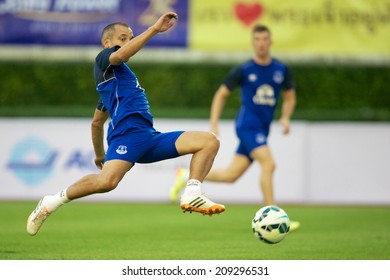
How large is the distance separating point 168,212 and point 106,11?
27.3 feet

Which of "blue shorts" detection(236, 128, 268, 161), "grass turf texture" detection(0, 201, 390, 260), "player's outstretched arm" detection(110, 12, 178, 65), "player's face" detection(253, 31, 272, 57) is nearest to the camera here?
"player's outstretched arm" detection(110, 12, 178, 65)

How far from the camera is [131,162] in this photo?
32.5 feet

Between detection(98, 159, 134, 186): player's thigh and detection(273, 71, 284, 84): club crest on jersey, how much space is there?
182 inches

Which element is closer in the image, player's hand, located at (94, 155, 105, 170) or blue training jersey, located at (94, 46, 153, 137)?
blue training jersey, located at (94, 46, 153, 137)

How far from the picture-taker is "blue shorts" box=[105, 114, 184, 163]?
985 cm

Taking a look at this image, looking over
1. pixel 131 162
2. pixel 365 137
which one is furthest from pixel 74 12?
pixel 131 162

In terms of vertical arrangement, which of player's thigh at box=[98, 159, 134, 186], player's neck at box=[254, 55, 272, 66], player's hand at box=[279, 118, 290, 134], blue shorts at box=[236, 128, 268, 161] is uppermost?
player's neck at box=[254, 55, 272, 66]

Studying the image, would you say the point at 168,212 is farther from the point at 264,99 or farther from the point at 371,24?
the point at 371,24

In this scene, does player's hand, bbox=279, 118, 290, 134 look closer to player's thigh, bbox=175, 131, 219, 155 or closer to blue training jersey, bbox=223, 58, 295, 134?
blue training jersey, bbox=223, 58, 295, 134

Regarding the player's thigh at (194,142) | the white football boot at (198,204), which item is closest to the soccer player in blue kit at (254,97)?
the player's thigh at (194,142)

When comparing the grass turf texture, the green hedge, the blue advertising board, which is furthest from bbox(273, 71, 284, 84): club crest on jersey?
the green hedge
